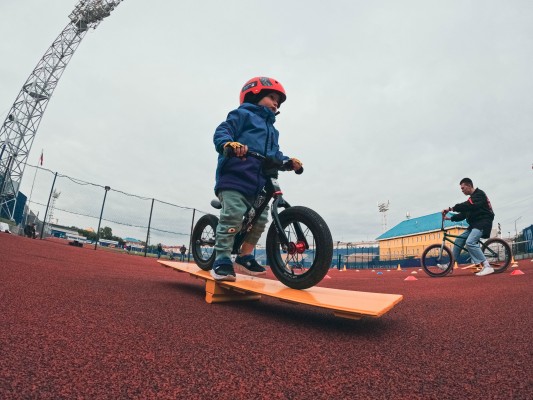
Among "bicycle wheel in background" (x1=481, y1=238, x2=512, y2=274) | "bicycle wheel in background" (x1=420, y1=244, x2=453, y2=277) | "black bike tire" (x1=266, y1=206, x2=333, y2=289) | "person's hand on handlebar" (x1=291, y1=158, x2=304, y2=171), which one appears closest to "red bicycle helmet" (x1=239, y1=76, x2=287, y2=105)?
"person's hand on handlebar" (x1=291, y1=158, x2=304, y2=171)

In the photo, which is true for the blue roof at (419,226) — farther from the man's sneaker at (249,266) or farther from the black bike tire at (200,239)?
the man's sneaker at (249,266)

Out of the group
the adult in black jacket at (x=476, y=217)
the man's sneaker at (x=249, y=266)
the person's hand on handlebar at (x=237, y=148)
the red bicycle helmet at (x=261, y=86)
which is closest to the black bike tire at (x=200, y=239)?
the man's sneaker at (x=249, y=266)

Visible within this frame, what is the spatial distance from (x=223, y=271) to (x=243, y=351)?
1150mm

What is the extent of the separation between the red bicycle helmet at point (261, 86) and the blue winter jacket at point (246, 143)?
0.55ft

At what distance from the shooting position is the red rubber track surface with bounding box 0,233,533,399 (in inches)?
35.9

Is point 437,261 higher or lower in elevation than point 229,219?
lower

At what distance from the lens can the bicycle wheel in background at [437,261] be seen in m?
5.94

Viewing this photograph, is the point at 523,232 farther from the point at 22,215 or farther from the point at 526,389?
the point at 22,215

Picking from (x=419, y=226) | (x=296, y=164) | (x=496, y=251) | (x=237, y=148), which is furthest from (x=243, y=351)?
(x=419, y=226)

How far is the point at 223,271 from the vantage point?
238 centimetres

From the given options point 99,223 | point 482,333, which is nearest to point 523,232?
point 482,333

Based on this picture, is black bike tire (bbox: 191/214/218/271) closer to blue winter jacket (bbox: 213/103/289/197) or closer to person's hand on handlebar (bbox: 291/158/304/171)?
blue winter jacket (bbox: 213/103/289/197)

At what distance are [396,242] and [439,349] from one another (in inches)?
1920

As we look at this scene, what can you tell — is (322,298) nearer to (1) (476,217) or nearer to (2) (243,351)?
(2) (243,351)
